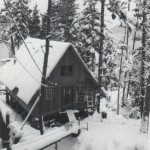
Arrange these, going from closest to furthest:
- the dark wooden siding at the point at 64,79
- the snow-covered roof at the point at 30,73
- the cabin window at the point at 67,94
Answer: the snow-covered roof at the point at 30,73 < the dark wooden siding at the point at 64,79 < the cabin window at the point at 67,94

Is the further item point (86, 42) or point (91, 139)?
point (86, 42)

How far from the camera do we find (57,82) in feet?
79.1

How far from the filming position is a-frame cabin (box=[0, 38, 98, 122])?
74.8ft

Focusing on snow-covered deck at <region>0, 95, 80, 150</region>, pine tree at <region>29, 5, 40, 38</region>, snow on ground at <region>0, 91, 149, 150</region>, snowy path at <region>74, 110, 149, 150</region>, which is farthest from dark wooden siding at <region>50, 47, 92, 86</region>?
pine tree at <region>29, 5, 40, 38</region>

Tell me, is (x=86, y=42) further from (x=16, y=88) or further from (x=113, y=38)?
(x=16, y=88)

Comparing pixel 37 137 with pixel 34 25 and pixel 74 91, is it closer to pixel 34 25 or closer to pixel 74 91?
pixel 74 91

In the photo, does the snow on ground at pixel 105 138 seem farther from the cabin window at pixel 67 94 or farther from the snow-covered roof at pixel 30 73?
the snow-covered roof at pixel 30 73

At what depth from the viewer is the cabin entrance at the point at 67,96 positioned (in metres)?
25.2

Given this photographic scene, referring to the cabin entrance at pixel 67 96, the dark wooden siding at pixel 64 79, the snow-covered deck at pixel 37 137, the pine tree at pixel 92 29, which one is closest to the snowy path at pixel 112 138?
the snow-covered deck at pixel 37 137

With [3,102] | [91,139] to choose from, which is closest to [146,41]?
[91,139]

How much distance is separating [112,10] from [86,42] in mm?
10517

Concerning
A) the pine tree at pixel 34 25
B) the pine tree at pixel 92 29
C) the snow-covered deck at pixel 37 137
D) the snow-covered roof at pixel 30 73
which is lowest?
the snow-covered deck at pixel 37 137

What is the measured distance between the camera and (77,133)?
890 inches

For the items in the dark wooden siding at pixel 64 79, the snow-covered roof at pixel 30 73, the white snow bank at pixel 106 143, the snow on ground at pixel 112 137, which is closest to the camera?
the white snow bank at pixel 106 143
